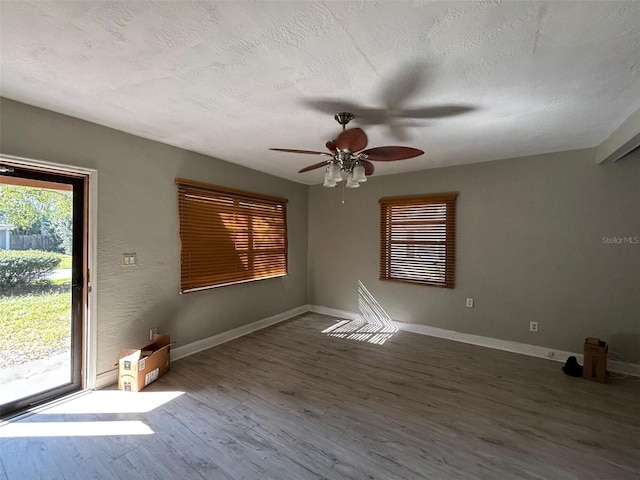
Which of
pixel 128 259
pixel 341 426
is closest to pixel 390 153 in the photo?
pixel 341 426

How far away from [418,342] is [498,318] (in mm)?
1044

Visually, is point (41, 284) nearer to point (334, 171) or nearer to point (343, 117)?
point (334, 171)

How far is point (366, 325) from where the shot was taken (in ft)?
14.6

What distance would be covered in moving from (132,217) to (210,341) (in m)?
1.74

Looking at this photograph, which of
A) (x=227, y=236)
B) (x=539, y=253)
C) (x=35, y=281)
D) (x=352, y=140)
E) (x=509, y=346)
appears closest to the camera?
(x=352, y=140)

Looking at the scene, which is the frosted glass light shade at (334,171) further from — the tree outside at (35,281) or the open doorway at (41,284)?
the tree outside at (35,281)

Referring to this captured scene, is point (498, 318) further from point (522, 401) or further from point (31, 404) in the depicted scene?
point (31, 404)

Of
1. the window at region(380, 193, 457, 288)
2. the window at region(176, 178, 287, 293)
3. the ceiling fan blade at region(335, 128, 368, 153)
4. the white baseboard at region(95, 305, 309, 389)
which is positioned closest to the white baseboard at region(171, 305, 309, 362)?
the white baseboard at region(95, 305, 309, 389)

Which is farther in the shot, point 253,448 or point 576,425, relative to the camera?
point 576,425

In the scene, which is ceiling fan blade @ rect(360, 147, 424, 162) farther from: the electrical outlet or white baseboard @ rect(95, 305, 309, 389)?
white baseboard @ rect(95, 305, 309, 389)

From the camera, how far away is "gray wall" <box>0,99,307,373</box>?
88.7 inches

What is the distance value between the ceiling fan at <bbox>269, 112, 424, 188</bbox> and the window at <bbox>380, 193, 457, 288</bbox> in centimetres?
191

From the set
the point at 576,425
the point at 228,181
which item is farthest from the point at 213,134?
the point at 576,425

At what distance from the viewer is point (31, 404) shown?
2.23 meters
